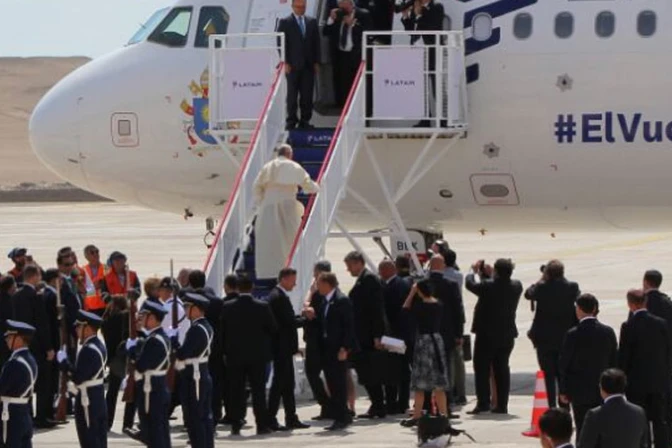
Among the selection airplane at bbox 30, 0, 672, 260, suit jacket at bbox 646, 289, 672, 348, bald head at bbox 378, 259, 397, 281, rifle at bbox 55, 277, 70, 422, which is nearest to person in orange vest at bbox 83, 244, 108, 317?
rifle at bbox 55, 277, 70, 422

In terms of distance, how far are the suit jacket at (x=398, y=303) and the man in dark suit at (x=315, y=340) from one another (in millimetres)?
863

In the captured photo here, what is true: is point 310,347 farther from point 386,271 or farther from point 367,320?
point 386,271

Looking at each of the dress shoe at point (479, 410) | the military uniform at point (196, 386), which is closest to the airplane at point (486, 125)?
the dress shoe at point (479, 410)

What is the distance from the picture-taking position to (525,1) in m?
24.3

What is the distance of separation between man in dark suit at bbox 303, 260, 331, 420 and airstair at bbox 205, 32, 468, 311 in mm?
1957

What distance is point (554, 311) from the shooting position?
66.9 ft

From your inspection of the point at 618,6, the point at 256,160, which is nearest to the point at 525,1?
the point at 618,6

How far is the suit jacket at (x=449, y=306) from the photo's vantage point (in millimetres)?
21312

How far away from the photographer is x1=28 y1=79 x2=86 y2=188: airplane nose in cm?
2617

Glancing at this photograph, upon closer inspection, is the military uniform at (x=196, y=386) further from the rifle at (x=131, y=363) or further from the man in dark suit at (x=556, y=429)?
the man in dark suit at (x=556, y=429)

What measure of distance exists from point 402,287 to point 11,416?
5.77m

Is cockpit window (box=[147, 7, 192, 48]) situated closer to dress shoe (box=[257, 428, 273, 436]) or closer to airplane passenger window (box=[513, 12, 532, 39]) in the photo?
airplane passenger window (box=[513, 12, 532, 39])

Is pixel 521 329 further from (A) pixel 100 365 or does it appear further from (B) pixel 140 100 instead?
(A) pixel 100 365

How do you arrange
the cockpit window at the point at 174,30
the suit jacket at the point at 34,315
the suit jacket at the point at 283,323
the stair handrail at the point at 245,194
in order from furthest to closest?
the cockpit window at the point at 174,30 < the stair handrail at the point at 245,194 < the suit jacket at the point at 34,315 < the suit jacket at the point at 283,323
